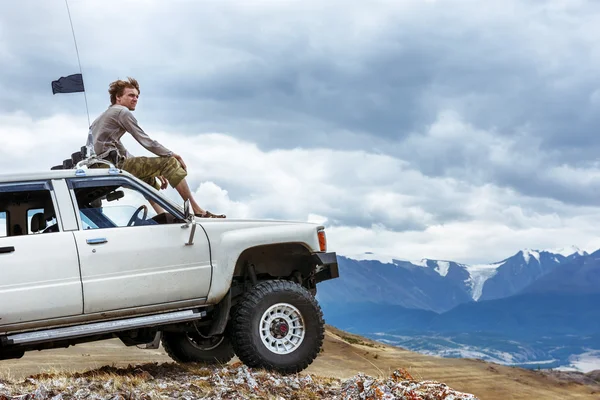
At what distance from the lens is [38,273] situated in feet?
24.8

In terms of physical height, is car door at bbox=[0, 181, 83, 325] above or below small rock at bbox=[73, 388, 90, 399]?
above

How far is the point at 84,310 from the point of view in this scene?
780 centimetres

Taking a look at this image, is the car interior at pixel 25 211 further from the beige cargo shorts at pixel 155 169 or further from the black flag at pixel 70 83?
the black flag at pixel 70 83

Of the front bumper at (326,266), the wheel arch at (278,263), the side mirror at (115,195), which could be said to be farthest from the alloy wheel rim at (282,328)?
the side mirror at (115,195)

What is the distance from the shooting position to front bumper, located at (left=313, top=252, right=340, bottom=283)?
9094 millimetres

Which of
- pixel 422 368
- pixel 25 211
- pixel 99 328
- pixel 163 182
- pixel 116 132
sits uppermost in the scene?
pixel 116 132

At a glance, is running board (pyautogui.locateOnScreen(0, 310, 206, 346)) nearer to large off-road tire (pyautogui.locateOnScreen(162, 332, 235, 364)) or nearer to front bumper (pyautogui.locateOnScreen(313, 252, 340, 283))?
front bumper (pyautogui.locateOnScreen(313, 252, 340, 283))

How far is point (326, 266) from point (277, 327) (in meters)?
1.05

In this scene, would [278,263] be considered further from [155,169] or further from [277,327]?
[155,169]

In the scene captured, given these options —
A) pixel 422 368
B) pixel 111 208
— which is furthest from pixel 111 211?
pixel 422 368

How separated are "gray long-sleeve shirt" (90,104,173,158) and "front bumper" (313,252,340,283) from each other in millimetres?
2168

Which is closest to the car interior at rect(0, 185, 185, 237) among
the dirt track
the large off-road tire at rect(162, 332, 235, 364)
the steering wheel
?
the steering wheel

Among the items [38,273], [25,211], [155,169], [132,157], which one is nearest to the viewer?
[38,273]

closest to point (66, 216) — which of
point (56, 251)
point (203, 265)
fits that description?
point (56, 251)
